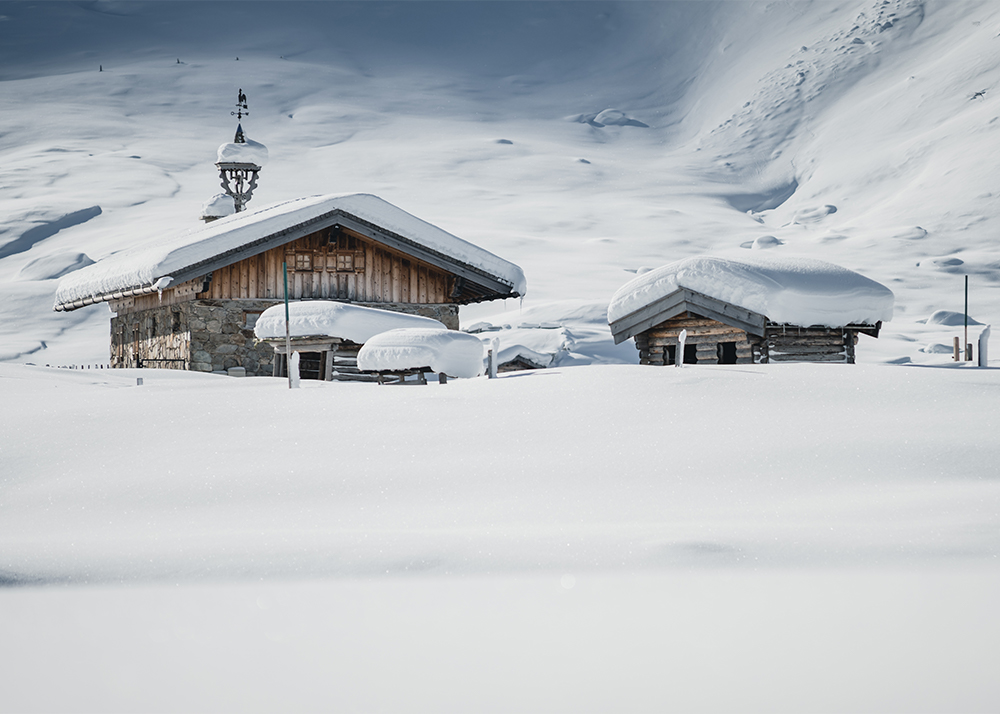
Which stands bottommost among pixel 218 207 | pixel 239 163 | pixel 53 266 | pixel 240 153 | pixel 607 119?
pixel 218 207

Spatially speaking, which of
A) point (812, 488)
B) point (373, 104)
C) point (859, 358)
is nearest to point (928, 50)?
point (373, 104)

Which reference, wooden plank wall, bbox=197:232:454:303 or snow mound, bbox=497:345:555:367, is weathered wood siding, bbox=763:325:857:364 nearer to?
wooden plank wall, bbox=197:232:454:303

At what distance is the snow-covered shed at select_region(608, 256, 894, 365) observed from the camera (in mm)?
14742

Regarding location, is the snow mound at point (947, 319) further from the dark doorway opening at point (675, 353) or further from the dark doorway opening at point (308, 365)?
the dark doorway opening at point (308, 365)

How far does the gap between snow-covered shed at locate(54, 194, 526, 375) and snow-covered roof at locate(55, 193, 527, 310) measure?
0.02 metres

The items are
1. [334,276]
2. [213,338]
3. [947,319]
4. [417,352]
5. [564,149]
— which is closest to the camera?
[417,352]

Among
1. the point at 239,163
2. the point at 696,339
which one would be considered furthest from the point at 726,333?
the point at 239,163

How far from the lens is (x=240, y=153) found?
24.8 meters

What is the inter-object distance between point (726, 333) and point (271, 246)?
337 inches

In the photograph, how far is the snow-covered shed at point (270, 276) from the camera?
57.7ft

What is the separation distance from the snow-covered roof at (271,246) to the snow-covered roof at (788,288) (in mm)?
5213

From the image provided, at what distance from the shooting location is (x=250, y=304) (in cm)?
1831

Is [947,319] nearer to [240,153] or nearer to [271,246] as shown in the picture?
[240,153]

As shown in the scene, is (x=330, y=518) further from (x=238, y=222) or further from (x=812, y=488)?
(x=238, y=222)
